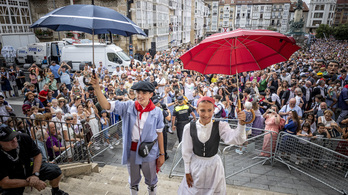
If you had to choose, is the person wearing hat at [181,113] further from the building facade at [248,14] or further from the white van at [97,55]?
the building facade at [248,14]

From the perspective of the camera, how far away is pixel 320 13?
80.1 m

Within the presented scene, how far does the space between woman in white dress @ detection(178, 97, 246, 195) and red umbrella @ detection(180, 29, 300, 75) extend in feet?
2.38

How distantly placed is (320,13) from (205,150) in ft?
340

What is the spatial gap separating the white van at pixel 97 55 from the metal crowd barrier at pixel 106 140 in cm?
845

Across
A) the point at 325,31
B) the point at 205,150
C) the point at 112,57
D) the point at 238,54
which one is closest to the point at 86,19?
the point at 238,54

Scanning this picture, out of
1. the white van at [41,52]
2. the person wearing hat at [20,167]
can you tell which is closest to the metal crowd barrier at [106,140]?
the person wearing hat at [20,167]

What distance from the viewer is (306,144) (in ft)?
15.8

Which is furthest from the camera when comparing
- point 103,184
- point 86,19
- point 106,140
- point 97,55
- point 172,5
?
point 172,5

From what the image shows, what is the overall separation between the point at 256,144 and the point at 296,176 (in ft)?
3.88

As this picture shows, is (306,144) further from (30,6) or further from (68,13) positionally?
(30,6)

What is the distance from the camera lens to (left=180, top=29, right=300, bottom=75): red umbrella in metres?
2.77

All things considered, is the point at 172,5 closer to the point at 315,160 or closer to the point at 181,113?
the point at 181,113

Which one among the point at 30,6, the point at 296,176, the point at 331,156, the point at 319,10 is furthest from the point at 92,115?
the point at 319,10

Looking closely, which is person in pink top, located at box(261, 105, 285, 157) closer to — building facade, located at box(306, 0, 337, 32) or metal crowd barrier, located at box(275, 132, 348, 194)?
metal crowd barrier, located at box(275, 132, 348, 194)
